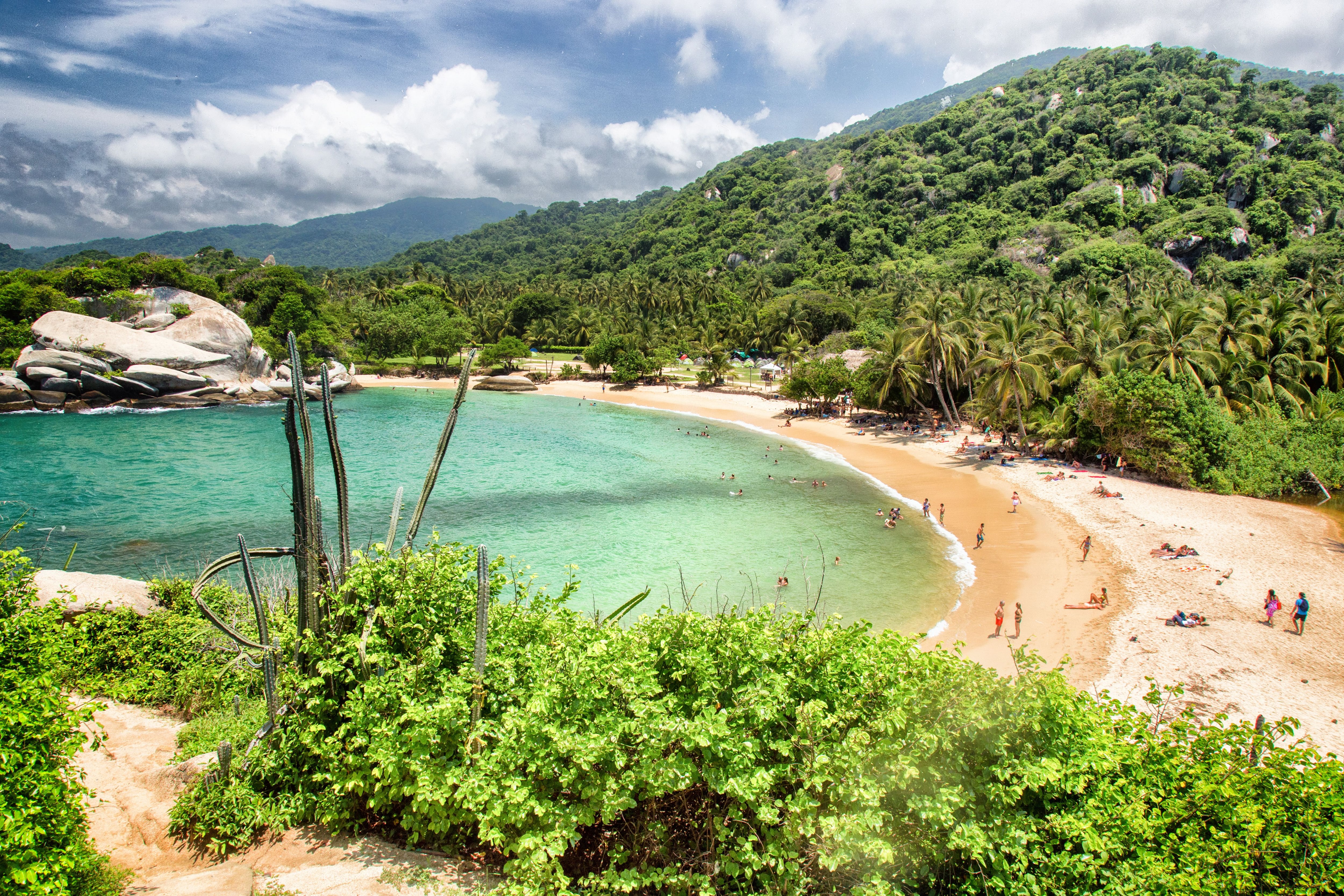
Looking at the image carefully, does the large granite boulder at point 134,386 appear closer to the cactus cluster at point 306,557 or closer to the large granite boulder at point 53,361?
the large granite boulder at point 53,361

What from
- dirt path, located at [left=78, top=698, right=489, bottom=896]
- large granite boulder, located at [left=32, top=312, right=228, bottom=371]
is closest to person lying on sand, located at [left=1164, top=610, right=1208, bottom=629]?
dirt path, located at [left=78, top=698, right=489, bottom=896]

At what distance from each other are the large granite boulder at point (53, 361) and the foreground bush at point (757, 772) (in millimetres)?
60771

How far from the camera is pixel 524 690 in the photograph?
22.7 ft

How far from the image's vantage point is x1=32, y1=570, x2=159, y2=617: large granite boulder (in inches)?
428

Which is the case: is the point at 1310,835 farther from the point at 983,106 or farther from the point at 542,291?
the point at 983,106

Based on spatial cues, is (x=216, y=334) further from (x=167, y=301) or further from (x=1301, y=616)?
(x=1301, y=616)

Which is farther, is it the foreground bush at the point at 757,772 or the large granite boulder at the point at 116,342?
the large granite boulder at the point at 116,342

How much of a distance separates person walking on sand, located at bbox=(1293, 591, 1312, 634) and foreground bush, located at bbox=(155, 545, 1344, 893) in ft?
42.0

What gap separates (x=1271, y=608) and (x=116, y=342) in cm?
7242

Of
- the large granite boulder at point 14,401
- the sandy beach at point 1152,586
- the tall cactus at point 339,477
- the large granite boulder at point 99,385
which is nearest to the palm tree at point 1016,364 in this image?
the sandy beach at point 1152,586

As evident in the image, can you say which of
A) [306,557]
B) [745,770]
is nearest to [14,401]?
[306,557]

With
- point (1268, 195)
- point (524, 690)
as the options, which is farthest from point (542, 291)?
point (1268, 195)

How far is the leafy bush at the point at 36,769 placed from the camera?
499cm

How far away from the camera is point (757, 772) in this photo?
6.13 m
